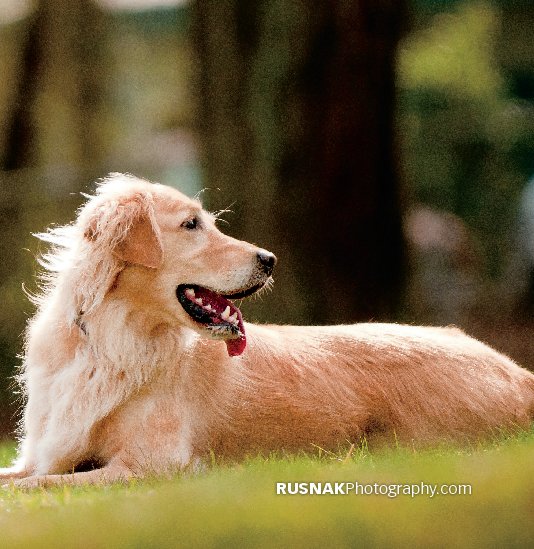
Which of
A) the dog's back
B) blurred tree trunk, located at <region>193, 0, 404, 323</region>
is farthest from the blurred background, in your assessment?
the dog's back

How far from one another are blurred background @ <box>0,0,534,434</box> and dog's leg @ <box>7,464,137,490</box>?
15.8 feet

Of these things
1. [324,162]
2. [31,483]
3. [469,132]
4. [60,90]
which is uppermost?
[324,162]

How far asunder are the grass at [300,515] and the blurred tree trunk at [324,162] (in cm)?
557

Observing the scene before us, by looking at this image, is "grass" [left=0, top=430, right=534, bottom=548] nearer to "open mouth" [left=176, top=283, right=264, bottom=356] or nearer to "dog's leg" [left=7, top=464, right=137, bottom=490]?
"dog's leg" [left=7, top=464, right=137, bottom=490]

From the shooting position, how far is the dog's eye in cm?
636

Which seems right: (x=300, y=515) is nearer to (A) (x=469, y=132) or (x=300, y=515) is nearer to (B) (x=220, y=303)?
(B) (x=220, y=303)

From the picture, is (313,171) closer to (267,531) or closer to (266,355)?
(266,355)

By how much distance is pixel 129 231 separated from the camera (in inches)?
241

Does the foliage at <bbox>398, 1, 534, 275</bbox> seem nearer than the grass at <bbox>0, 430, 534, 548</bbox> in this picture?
No

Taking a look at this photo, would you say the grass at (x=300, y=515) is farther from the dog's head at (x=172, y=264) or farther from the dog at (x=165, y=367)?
the dog's head at (x=172, y=264)

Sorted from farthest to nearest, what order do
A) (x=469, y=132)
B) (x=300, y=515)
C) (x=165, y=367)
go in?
(x=469, y=132)
(x=165, y=367)
(x=300, y=515)

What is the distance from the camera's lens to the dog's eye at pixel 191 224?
6355mm

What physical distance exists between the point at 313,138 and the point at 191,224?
180 inches

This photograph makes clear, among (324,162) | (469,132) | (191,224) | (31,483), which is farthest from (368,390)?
(469,132)
